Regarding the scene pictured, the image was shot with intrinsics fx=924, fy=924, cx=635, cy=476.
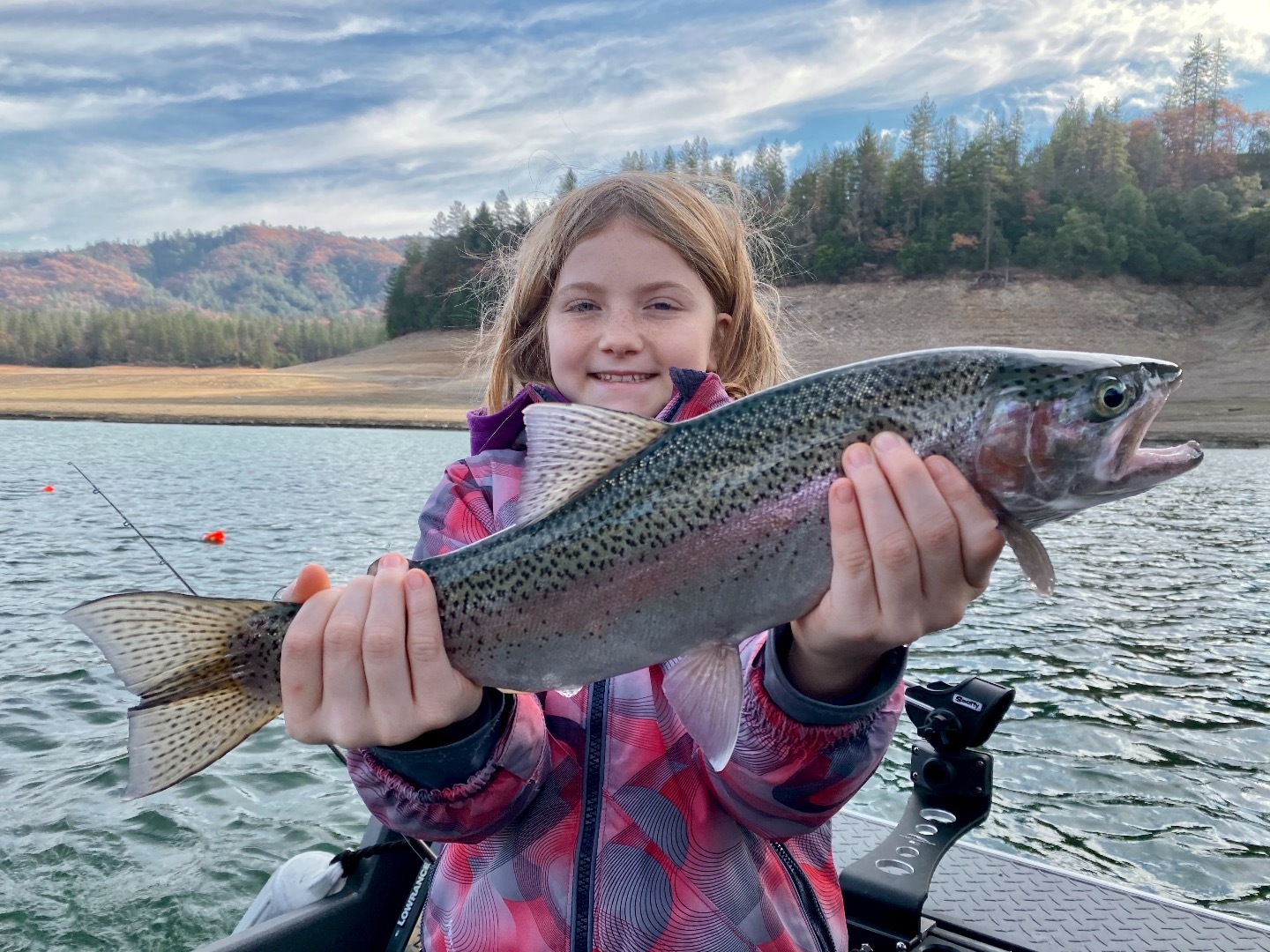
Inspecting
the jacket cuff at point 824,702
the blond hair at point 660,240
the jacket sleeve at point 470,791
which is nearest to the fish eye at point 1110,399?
the jacket cuff at point 824,702

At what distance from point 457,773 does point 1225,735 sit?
9.38m

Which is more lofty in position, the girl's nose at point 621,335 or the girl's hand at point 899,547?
the girl's nose at point 621,335

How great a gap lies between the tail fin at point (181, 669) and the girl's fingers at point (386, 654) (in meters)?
0.34

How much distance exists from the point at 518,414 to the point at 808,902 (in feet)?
6.32

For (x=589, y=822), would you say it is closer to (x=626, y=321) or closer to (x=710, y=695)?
(x=710, y=695)

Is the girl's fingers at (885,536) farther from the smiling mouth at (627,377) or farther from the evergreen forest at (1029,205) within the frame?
the evergreen forest at (1029,205)

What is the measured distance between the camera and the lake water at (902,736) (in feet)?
20.8

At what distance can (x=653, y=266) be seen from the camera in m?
3.71

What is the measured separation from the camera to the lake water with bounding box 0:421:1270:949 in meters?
6.34

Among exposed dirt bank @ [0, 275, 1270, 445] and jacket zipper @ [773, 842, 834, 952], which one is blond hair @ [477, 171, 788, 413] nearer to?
jacket zipper @ [773, 842, 834, 952]

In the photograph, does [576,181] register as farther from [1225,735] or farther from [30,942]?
[1225,735]

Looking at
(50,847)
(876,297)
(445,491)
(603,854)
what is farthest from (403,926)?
(876,297)

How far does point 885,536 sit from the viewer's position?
7.27ft

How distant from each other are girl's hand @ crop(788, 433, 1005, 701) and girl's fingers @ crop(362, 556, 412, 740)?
3.56 ft
